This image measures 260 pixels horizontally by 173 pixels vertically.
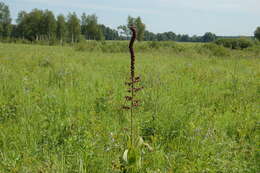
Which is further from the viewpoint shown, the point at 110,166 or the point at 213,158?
the point at 213,158

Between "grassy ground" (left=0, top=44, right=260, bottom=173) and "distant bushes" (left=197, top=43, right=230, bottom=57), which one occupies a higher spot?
"distant bushes" (left=197, top=43, right=230, bottom=57)

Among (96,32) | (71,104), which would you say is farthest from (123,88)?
(96,32)

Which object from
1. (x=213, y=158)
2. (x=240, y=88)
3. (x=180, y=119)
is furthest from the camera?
(x=240, y=88)

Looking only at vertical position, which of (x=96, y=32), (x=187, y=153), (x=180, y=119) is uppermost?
(x=96, y=32)

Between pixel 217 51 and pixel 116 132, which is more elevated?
pixel 217 51

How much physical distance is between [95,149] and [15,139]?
3.73 ft

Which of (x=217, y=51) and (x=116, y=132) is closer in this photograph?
(x=116, y=132)

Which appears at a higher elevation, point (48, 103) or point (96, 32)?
point (96, 32)

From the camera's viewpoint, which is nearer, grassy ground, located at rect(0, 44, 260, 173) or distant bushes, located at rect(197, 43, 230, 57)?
grassy ground, located at rect(0, 44, 260, 173)

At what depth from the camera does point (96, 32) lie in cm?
6481

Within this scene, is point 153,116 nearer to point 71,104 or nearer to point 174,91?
point 71,104

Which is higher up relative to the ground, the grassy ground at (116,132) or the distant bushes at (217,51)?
the distant bushes at (217,51)

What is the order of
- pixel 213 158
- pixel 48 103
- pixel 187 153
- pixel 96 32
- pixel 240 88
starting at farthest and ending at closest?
pixel 96 32
pixel 240 88
pixel 48 103
pixel 187 153
pixel 213 158

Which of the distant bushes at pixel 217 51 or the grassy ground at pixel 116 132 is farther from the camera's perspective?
the distant bushes at pixel 217 51
